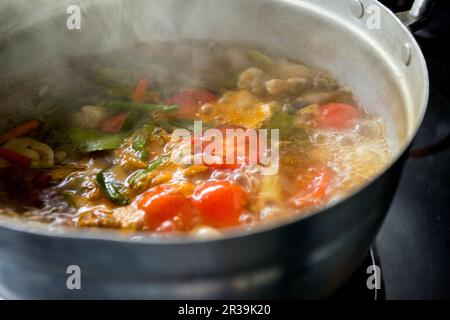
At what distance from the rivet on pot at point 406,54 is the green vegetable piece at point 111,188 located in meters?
0.91

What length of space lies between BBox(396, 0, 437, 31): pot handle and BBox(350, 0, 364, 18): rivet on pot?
142 millimetres

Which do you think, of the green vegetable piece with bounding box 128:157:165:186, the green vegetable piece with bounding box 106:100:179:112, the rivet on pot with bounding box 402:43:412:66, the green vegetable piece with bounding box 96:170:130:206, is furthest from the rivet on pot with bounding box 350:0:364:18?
the green vegetable piece with bounding box 96:170:130:206

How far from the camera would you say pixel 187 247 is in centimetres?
98

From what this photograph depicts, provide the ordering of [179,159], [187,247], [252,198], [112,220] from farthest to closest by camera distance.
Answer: [179,159], [252,198], [112,220], [187,247]

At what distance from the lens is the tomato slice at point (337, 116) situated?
1.86 meters

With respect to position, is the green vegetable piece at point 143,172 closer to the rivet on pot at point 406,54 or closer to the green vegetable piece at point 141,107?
the green vegetable piece at point 141,107

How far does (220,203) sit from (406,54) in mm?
687

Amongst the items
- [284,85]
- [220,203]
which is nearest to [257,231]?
[220,203]

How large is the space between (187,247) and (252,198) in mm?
613

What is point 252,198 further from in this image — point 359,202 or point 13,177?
point 13,177

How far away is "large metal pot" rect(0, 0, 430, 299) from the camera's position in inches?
40.1

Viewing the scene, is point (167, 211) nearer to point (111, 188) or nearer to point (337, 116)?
point (111, 188)

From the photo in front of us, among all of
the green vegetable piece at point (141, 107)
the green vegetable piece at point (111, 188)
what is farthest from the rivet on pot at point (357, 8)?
the green vegetable piece at point (111, 188)

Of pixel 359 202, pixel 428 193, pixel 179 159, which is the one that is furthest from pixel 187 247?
pixel 428 193
